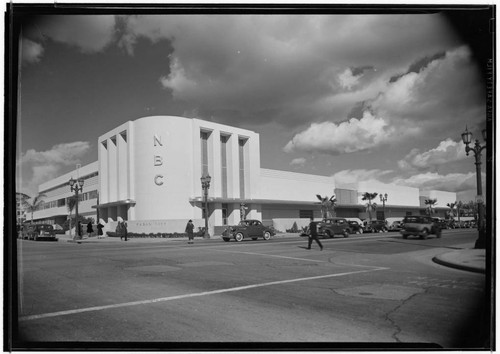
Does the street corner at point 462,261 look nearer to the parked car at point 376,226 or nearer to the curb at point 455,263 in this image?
the curb at point 455,263

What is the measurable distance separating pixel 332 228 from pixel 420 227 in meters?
6.82

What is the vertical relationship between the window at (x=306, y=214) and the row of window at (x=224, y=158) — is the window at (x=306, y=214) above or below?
below

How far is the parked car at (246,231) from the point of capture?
91.9 feet

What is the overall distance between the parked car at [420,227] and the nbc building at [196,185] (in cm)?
1223

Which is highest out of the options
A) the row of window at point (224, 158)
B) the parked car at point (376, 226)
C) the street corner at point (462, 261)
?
the row of window at point (224, 158)

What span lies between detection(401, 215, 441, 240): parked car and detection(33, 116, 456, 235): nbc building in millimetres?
12226

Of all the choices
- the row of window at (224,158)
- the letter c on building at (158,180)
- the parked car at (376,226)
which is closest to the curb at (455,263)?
the parked car at (376,226)

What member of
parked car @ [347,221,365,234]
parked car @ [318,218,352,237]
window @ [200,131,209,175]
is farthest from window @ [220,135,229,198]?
parked car @ [318,218,352,237]

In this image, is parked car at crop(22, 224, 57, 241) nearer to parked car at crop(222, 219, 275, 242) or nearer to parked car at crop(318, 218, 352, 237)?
parked car at crop(222, 219, 275, 242)

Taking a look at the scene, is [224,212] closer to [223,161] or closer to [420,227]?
[223,161]

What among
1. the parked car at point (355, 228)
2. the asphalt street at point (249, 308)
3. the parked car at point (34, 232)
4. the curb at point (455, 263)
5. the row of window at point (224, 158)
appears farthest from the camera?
the row of window at point (224, 158)

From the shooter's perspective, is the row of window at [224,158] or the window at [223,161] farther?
the window at [223,161]

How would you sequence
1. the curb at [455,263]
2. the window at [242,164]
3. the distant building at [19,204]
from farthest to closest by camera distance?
1. the window at [242,164]
2. the curb at [455,263]
3. the distant building at [19,204]

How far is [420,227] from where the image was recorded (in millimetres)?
26344
